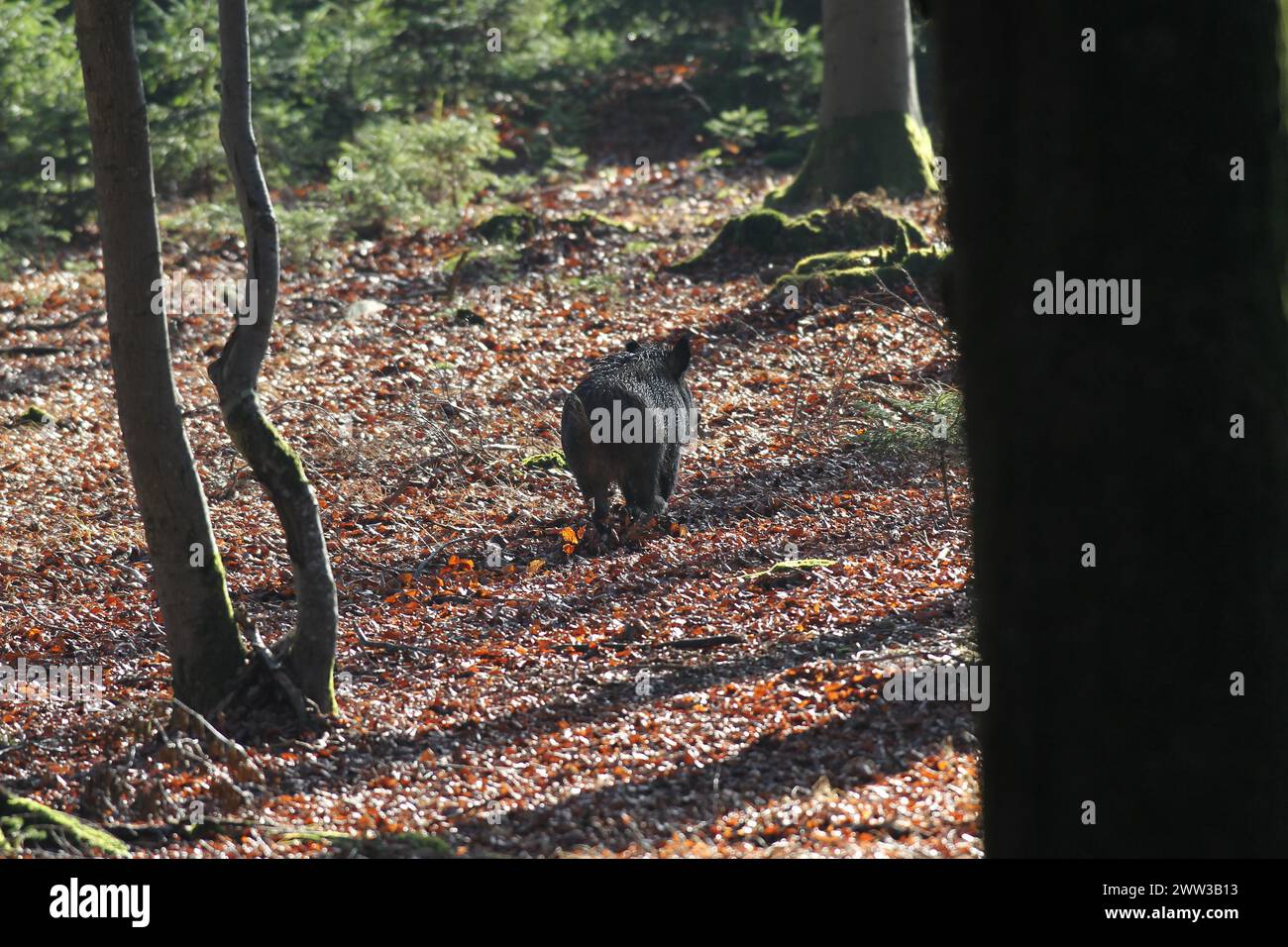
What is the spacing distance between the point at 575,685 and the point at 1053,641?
13.4 ft

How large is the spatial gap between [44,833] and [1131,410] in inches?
183

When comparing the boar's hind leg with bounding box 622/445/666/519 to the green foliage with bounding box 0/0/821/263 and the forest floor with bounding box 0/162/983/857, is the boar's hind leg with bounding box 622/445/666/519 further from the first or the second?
the green foliage with bounding box 0/0/821/263

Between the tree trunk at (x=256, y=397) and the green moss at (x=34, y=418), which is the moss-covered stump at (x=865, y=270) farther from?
the tree trunk at (x=256, y=397)

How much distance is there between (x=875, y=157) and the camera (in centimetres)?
1773

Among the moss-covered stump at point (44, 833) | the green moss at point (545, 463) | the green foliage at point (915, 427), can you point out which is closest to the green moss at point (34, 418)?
the green moss at point (545, 463)

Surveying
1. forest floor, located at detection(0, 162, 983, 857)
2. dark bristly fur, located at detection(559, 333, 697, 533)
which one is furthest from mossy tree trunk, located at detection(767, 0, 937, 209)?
dark bristly fur, located at detection(559, 333, 697, 533)

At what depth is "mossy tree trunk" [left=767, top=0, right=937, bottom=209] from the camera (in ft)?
57.4

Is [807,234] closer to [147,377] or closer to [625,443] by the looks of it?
[625,443]

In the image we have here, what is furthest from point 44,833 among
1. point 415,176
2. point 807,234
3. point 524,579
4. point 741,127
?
point 741,127

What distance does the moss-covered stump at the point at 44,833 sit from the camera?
18.5ft

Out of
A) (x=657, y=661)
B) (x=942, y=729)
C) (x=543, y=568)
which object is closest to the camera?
(x=942, y=729)

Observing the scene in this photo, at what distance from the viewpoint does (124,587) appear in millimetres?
10133
